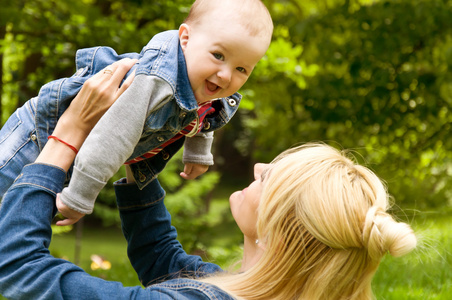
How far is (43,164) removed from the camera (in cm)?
185

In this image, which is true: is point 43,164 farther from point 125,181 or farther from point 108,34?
point 108,34

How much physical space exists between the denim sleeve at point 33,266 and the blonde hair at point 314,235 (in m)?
0.40

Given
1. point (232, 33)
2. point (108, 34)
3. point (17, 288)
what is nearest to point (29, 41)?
point (108, 34)

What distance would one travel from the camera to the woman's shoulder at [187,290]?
69.8 inches

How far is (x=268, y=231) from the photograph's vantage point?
1930mm

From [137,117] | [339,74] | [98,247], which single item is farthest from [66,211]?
[98,247]

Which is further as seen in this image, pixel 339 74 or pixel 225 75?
pixel 339 74

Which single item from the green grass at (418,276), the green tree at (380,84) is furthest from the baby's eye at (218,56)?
the green tree at (380,84)

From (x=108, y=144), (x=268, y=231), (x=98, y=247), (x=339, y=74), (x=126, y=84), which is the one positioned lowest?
(x=98, y=247)

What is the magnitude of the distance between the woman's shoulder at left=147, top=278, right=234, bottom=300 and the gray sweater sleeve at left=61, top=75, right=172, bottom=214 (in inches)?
15.2

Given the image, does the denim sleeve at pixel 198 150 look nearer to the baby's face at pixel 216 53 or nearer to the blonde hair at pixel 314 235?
the baby's face at pixel 216 53

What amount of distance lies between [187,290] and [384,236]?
0.69 m

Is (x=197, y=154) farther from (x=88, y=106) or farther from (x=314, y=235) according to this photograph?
(x=314, y=235)

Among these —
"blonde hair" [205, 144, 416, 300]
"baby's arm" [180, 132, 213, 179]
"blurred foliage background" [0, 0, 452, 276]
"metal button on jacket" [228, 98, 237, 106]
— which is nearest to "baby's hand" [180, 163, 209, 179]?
"baby's arm" [180, 132, 213, 179]
